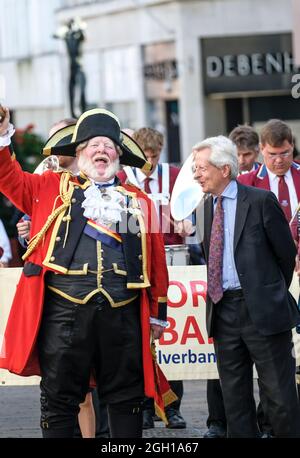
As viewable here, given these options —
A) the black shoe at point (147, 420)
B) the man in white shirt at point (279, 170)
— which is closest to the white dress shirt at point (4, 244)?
the black shoe at point (147, 420)

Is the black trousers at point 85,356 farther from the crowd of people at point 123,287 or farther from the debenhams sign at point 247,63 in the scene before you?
the debenhams sign at point 247,63

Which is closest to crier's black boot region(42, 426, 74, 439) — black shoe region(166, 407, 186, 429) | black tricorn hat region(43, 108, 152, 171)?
black tricorn hat region(43, 108, 152, 171)

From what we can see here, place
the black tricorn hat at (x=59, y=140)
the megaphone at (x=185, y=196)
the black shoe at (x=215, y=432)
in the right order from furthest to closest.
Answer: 1. the megaphone at (x=185, y=196)
2. the black shoe at (x=215, y=432)
3. the black tricorn hat at (x=59, y=140)

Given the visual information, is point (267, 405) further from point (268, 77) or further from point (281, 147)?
point (268, 77)

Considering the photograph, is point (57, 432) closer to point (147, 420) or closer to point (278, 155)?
point (147, 420)

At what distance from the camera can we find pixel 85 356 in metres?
6.93

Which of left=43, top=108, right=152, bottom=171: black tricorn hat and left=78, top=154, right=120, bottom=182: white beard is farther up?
left=43, top=108, right=152, bottom=171: black tricorn hat

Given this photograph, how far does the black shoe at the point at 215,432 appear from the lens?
877 centimetres

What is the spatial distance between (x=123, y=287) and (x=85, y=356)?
426mm

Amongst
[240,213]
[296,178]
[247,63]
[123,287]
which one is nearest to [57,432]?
[123,287]

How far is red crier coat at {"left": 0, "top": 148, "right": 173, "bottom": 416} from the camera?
690cm

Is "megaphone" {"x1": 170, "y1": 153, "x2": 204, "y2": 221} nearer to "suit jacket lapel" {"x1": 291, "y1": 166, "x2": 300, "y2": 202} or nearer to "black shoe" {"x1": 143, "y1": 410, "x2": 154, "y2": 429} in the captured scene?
"suit jacket lapel" {"x1": 291, "y1": 166, "x2": 300, "y2": 202}

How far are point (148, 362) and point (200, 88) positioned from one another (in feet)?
81.6

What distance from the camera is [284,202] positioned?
908 centimetres
